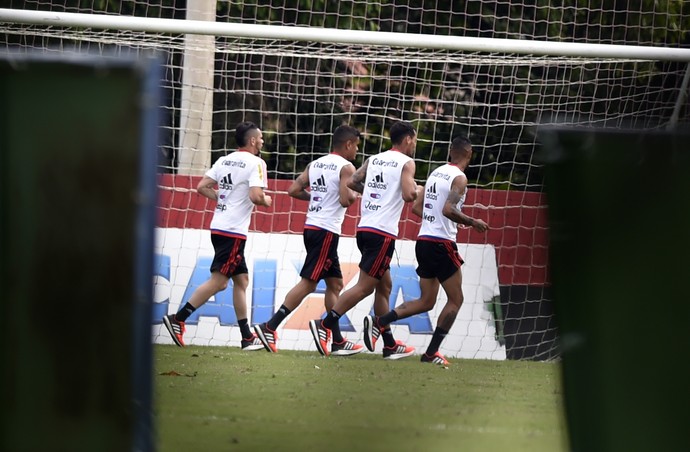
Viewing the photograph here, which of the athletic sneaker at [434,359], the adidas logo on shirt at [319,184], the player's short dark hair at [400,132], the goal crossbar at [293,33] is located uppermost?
the goal crossbar at [293,33]

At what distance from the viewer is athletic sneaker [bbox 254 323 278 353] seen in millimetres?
9156

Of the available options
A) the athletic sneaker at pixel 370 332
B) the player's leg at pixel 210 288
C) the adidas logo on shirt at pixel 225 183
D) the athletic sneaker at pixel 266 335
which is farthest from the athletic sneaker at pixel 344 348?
the adidas logo on shirt at pixel 225 183

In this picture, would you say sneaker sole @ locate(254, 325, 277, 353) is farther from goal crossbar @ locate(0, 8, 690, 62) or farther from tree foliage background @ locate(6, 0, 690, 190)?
tree foliage background @ locate(6, 0, 690, 190)

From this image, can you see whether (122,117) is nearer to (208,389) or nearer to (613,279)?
(613,279)

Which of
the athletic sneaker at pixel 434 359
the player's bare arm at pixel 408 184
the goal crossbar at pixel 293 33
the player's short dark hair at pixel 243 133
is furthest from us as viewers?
the player's short dark hair at pixel 243 133

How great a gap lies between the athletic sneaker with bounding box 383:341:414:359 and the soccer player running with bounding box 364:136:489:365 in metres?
0.14

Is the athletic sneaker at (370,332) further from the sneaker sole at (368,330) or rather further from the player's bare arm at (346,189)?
the player's bare arm at (346,189)

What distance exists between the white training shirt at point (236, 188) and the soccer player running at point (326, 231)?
0.52 m

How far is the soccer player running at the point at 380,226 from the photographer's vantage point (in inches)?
357

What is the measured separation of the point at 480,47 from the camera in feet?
29.1

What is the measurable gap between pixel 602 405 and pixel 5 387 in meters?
1.63

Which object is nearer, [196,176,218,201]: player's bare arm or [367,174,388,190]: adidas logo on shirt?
[367,174,388,190]: adidas logo on shirt

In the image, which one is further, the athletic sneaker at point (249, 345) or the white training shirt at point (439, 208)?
the athletic sneaker at point (249, 345)

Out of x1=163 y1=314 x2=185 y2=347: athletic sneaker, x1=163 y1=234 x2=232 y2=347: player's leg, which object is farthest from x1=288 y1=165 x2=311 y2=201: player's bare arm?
x1=163 y1=314 x2=185 y2=347: athletic sneaker
